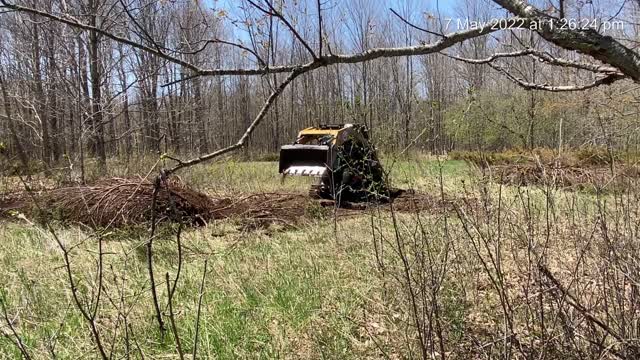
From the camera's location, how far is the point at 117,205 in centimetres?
602

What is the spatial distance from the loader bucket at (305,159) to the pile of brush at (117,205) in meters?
1.78

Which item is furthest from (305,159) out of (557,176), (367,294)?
(557,176)

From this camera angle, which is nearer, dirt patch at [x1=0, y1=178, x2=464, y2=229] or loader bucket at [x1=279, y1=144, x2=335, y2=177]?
dirt patch at [x1=0, y1=178, x2=464, y2=229]

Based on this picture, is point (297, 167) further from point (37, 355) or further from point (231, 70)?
point (231, 70)

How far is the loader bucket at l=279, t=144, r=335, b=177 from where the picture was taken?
25.0 ft

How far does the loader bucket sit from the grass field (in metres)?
2.87

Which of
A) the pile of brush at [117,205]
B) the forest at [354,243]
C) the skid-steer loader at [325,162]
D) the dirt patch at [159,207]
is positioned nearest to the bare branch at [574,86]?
the forest at [354,243]

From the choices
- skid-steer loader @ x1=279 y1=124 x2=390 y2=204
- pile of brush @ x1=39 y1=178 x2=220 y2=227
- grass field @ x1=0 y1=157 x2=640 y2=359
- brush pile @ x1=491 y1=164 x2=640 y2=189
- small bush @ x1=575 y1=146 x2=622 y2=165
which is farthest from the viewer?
skid-steer loader @ x1=279 y1=124 x2=390 y2=204

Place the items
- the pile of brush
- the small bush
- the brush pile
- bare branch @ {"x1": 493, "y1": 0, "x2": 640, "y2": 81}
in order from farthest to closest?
the pile of brush < the small bush < the brush pile < bare branch @ {"x1": 493, "y1": 0, "x2": 640, "y2": 81}

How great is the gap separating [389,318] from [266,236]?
2.84 meters

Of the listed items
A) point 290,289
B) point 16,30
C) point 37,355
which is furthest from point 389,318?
point 16,30

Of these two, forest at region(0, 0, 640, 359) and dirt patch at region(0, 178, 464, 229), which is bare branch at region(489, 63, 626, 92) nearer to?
forest at region(0, 0, 640, 359)

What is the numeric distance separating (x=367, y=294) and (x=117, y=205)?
13.4 ft

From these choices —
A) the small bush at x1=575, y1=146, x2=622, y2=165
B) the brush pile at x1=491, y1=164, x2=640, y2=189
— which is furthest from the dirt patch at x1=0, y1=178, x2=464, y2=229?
the small bush at x1=575, y1=146, x2=622, y2=165
